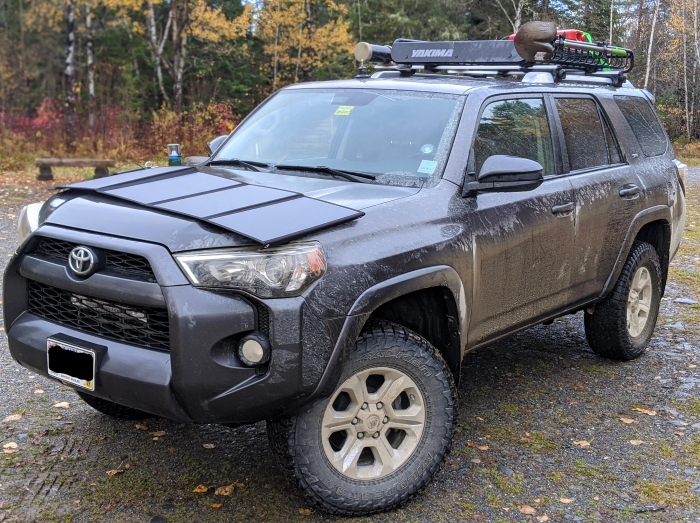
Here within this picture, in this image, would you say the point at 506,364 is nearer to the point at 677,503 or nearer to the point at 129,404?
the point at 677,503

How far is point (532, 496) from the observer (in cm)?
345

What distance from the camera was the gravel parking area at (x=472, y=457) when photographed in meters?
3.28

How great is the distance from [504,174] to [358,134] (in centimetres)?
90

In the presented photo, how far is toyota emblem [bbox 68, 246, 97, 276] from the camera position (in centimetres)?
288

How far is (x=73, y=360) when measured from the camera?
9.74 feet

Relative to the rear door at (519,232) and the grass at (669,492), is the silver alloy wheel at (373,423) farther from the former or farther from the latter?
the grass at (669,492)

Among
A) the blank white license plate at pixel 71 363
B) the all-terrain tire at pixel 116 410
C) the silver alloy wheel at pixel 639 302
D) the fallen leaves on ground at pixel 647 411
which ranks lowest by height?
the fallen leaves on ground at pixel 647 411

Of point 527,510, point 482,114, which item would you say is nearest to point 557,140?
point 482,114

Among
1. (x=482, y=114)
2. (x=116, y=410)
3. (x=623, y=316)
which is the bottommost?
(x=116, y=410)

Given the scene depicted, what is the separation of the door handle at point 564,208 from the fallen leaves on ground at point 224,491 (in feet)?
7.50

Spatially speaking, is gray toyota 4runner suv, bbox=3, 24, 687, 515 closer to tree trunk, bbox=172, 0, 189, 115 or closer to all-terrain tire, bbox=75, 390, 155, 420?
all-terrain tire, bbox=75, 390, 155, 420

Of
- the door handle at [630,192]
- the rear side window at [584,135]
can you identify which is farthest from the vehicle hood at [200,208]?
the door handle at [630,192]

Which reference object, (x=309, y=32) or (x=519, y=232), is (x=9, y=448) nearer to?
(x=519, y=232)

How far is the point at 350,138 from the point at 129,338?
68.8 inches
